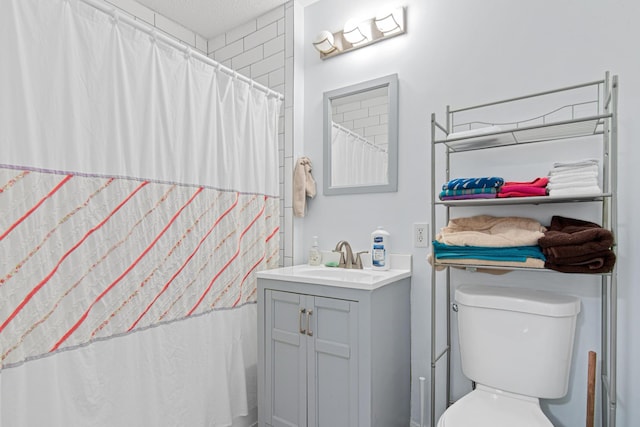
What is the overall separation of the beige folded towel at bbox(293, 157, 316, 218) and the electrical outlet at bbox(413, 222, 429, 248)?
689 millimetres

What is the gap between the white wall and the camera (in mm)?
1335

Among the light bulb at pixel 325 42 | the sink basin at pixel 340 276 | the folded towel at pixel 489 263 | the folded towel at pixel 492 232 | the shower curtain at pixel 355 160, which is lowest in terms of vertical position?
the sink basin at pixel 340 276

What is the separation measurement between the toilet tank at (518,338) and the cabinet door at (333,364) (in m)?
0.49

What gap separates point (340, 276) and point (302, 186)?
0.62 metres

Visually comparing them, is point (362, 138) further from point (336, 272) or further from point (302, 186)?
point (336, 272)

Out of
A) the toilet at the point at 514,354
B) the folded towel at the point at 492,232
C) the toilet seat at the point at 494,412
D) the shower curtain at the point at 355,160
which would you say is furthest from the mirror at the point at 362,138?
the toilet seat at the point at 494,412

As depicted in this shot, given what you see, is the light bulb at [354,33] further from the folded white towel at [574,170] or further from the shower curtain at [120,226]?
the folded white towel at [574,170]

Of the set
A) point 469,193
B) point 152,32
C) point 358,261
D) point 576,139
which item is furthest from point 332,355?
point 152,32

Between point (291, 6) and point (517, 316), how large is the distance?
2154 millimetres

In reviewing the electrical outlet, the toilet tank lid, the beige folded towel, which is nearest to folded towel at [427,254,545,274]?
the toilet tank lid

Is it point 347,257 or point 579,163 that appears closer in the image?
point 579,163

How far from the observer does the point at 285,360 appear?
1.69 m

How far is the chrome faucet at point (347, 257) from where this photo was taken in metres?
1.95

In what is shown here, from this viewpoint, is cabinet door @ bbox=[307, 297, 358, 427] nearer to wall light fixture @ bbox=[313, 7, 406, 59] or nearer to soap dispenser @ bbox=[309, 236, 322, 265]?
soap dispenser @ bbox=[309, 236, 322, 265]
